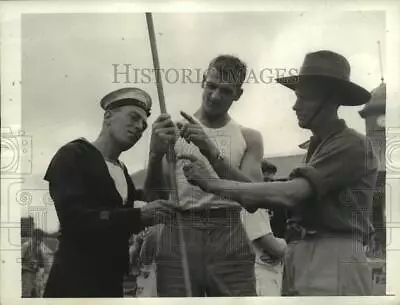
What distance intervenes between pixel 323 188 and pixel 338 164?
0.05m

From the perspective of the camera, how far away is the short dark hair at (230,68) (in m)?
0.85

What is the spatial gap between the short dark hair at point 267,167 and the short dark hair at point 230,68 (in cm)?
15

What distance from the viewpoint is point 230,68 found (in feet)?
2.81

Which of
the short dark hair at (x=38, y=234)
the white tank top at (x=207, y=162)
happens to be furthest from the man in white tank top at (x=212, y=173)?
the short dark hair at (x=38, y=234)

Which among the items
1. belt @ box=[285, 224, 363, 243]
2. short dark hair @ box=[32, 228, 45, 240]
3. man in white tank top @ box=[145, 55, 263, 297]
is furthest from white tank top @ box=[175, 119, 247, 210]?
short dark hair @ box=[32, 228, 45, 240]

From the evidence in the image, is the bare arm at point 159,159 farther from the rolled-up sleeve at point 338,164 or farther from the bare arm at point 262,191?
the rolled-up sleeve at point 338,164

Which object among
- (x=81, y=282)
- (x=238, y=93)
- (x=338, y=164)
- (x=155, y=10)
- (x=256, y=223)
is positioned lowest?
(x=81, y=282)

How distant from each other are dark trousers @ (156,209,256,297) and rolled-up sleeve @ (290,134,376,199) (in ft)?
0.49

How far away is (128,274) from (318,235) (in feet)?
1.13

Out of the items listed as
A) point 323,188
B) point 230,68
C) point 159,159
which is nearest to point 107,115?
point 159,159

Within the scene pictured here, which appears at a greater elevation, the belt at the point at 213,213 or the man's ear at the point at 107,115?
the man's ear at the point at 107,115

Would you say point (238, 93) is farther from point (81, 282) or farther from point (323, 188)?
point (81, 282)

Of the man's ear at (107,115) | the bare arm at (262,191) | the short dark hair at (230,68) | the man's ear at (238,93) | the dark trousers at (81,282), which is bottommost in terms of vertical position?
the dark trousers at (81,282)

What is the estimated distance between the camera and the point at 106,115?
854 mm
